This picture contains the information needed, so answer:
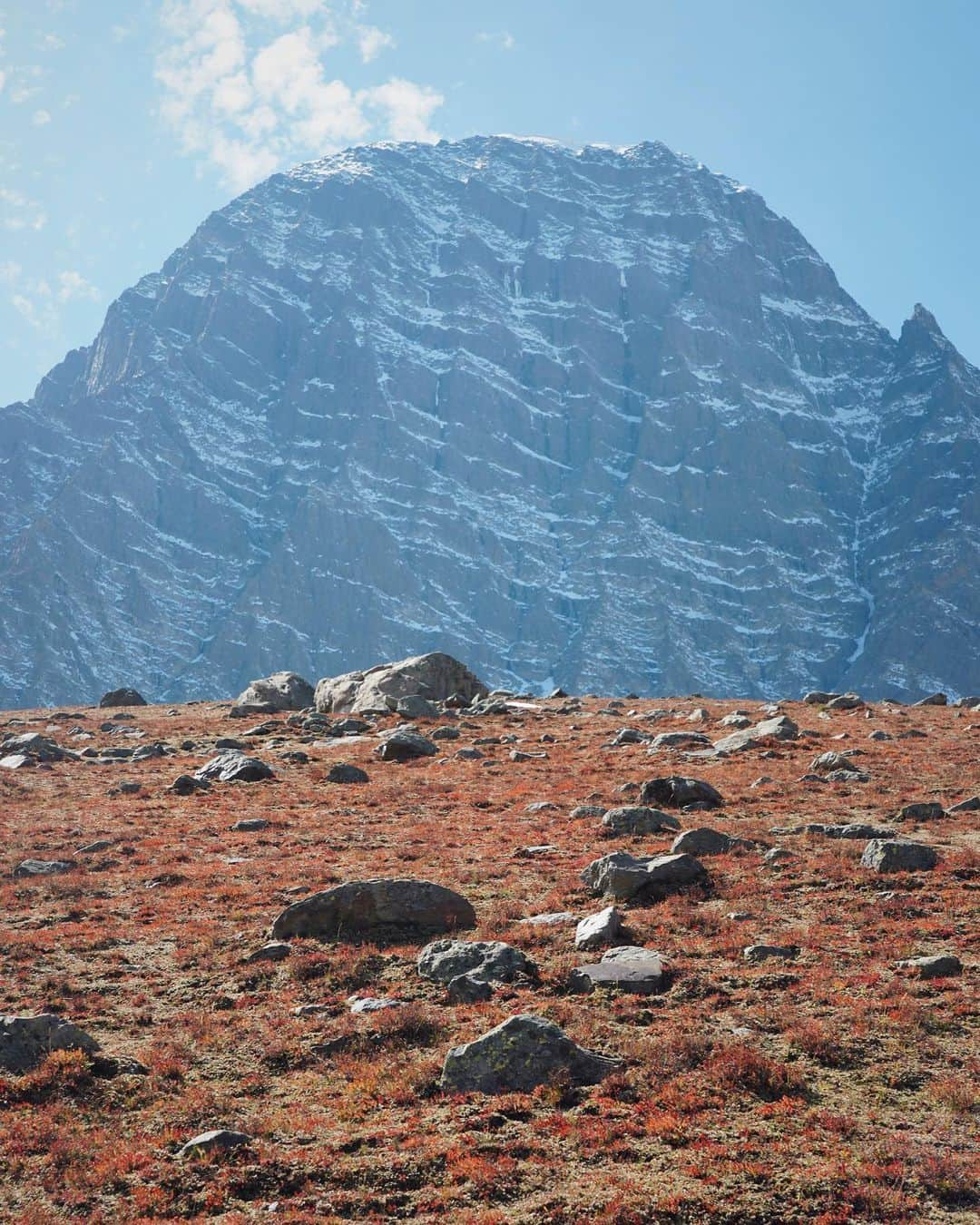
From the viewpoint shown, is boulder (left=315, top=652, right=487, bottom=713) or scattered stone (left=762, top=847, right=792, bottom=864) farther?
boulder (left=315, top=652, right=487, bottom=713)

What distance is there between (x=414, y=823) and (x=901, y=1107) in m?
19.0

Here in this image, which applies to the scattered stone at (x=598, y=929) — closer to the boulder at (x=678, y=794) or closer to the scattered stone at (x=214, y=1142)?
the scattered stone at (x=214, y=1142)

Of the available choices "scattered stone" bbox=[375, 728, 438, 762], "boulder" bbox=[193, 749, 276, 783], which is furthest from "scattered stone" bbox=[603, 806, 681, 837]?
"scattered stone" bbox=[375, 728, 438, 762]

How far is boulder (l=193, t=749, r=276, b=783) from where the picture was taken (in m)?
39.1

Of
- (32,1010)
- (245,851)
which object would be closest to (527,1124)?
(32,1010)

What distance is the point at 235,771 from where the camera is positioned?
3938 cm

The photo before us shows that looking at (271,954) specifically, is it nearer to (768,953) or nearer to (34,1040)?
(34,1040)

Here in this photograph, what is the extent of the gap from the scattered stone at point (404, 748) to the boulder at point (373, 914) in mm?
22407

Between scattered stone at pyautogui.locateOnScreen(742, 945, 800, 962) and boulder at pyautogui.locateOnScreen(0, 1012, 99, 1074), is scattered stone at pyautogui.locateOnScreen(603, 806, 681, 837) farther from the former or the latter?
boulder at pyautogui.locateOnScreen(0, 1012, 99, 1074)

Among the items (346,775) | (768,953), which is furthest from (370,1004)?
(346,775)

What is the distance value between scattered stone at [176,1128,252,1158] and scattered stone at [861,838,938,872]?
46.2ft

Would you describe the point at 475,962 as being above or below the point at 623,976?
above

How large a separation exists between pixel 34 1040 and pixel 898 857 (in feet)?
52.2

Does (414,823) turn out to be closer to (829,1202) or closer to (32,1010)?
(32,1010)
